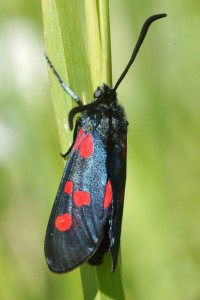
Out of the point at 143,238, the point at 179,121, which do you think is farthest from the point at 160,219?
the point at 179,121

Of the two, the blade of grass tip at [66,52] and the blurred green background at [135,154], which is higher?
the blade of grass tip at [66,52]

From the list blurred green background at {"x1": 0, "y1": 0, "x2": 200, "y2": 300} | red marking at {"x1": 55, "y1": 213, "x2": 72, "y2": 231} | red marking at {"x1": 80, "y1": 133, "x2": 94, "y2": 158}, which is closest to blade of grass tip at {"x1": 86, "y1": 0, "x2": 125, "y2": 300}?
red marking at {"x1": 55, "y1": 213, "x2": 72, "y2": 231}

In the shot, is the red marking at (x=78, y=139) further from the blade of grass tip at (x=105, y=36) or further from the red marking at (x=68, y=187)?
the blade of grass tip at (x=105, y=36)

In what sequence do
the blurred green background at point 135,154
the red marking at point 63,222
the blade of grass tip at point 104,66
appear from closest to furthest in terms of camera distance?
1. the blade of grass tip at point 104,66
2. the red marking at point 63,222
3. the blurred green background at point 135,154

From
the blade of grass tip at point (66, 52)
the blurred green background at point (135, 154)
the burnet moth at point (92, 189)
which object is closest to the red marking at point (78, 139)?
the burnet moth at point (92, 189)

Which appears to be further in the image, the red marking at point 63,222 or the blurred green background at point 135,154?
the blurred green background at point 135,154

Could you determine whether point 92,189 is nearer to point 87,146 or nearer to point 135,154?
point 87,146

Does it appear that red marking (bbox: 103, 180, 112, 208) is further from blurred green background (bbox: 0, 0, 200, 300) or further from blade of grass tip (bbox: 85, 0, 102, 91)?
blurred green background (bbox: 0, 0, 200, 300)

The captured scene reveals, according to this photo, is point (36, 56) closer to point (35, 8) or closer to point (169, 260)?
point (35, 8)
